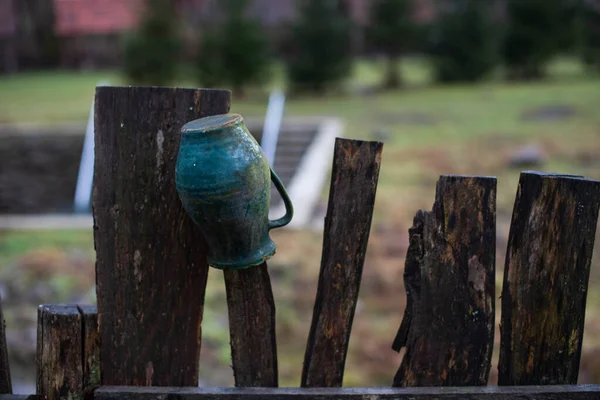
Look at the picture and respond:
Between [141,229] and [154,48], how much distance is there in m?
13.1

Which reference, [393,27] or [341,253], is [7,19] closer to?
[393,27]

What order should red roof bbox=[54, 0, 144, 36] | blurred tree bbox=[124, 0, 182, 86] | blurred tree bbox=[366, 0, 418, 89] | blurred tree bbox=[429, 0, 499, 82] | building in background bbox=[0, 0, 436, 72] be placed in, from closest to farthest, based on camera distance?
1. blurred tree bbox=[124, 0, 182, 86]
2. blurred tree bbox=[429, 0, 499, 82]
3. blurred tree bbox=[366, 0, 418, 89]
4. building in background bbox=[0, 0, 436, 72]
5. red roof bbox=[54, 0, 144, 36]

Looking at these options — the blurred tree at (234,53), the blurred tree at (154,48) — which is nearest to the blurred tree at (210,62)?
the blurred tree at (234,53)

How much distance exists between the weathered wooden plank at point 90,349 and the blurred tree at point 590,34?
57.0 ft

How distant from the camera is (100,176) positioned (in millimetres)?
1531

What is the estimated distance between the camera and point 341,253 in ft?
5.10

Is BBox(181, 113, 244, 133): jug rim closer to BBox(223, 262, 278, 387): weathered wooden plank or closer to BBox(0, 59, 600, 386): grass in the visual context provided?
BBox(223, 262, 278, 387): weathered wooden plank

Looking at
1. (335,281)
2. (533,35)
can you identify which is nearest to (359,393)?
(335,281)

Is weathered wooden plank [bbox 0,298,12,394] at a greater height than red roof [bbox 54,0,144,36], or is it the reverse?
red roof [bbox 54,0,144,36]

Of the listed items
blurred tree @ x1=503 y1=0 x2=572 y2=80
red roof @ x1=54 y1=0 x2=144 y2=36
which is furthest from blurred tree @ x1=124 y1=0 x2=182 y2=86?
red roof @ x1=54 y1=0 x2=144 y2=36

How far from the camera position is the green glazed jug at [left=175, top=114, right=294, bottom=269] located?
1.39 metres

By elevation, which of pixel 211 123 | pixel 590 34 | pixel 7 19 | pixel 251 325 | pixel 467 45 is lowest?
pixel 251 325

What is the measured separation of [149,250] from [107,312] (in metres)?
0.18

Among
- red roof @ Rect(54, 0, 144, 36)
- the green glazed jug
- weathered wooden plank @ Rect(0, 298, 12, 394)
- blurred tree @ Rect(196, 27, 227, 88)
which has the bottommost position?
weathered wooden plank @ Rect(0, 298, 12, 394)
